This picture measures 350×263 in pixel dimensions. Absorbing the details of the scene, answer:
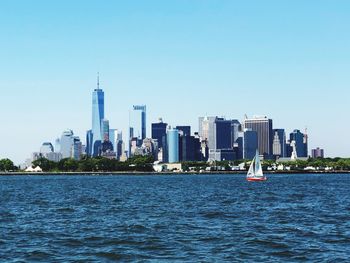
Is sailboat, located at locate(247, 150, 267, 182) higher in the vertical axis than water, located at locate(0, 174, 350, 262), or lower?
higher

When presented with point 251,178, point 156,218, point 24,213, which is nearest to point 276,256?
point 156,218

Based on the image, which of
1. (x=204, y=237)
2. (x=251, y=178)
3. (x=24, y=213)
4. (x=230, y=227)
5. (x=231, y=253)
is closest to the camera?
(x=231, y=253)

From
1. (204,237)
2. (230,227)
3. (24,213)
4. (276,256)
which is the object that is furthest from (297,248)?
(24,213)

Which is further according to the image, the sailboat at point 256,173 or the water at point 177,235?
the sailboat at point 256,173

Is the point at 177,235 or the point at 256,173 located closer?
the point at 177,235

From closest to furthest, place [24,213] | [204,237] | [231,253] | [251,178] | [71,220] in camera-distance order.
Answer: [231,253] → [204,237] → [71,220] → [24,213] → [251,178]

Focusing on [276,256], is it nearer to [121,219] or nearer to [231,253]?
[231,253]

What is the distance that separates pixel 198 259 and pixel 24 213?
33079 millimetres

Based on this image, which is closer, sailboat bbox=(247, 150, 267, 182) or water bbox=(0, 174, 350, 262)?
water bbox=(0, 174, 350, 262)

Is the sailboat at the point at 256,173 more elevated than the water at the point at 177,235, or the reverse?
the sailboat at the point at 256,173

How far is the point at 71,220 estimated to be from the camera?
55469mm

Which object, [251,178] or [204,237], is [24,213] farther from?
[251,178]

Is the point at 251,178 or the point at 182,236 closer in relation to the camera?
the point at 182,236

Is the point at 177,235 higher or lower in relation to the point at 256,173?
lower
